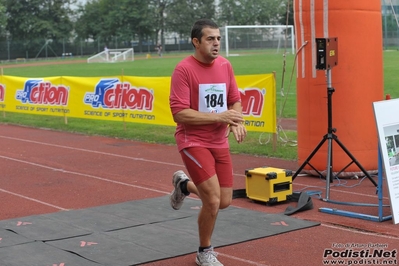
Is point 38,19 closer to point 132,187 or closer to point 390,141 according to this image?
point 132,187

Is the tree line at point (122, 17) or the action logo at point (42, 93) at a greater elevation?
the tree line at point (122, 17)

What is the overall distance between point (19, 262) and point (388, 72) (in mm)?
26618

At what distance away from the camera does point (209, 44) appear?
6.23 meters

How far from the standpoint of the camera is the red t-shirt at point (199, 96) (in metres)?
6.21

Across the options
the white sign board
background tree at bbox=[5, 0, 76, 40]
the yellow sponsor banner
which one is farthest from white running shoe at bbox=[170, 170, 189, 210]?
background tree at bbox=[5, 0, 76, 40]

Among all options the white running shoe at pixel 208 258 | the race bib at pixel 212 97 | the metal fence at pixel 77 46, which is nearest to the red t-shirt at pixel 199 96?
the race bib at pixel 212 97

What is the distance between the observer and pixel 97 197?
396 inches

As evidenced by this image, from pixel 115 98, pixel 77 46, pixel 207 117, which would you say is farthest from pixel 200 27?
pixel 77 46

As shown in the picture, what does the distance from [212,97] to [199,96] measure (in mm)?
120

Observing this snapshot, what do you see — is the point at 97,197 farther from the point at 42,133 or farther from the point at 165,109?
the point at 42,133

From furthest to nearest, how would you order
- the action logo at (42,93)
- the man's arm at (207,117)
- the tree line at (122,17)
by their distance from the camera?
the tree line at (122,17) < the action logo at (42,93) < the man's arm at (207,117)

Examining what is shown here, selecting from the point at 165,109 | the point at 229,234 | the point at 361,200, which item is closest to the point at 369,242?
the point at 229,234

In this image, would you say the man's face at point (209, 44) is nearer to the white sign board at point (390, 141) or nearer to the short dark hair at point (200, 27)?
the short dark hair at point (200, 27)

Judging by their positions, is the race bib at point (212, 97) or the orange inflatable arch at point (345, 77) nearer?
the race bib at point (212, 97)
